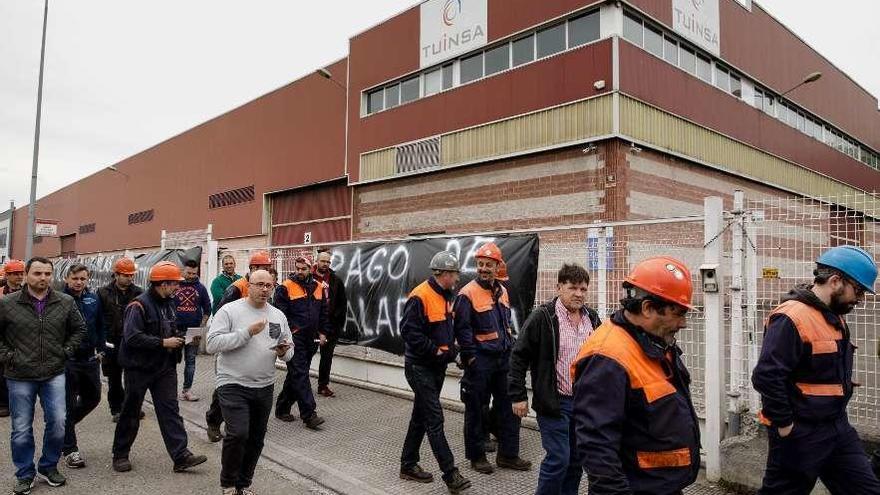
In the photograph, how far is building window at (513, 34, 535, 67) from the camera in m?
17.1

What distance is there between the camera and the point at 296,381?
667 cm

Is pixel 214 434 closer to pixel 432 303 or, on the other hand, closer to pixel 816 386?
pixel 432 303

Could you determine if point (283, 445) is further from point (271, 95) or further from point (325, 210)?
point (271, 95)

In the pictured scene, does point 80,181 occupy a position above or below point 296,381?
above

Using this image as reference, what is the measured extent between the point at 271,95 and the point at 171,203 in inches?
483

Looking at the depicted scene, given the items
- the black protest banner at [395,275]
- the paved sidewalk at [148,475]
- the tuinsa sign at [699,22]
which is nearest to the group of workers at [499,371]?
the paved sidewalk at [148,475]

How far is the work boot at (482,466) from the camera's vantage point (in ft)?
16.9

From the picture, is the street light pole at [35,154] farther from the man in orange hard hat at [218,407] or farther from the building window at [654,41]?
the building window at [654,41]

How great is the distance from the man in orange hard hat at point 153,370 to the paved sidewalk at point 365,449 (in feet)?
3.16

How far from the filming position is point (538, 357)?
4.13 metres

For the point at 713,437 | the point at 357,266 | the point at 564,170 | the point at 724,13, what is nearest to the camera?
the point at 713,437

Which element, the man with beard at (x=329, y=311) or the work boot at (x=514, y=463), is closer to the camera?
the work boot at (x=514, y=463)

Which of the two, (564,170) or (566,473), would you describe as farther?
(564,170)

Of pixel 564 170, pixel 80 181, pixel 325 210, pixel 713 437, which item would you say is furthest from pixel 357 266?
pixel 80 181
